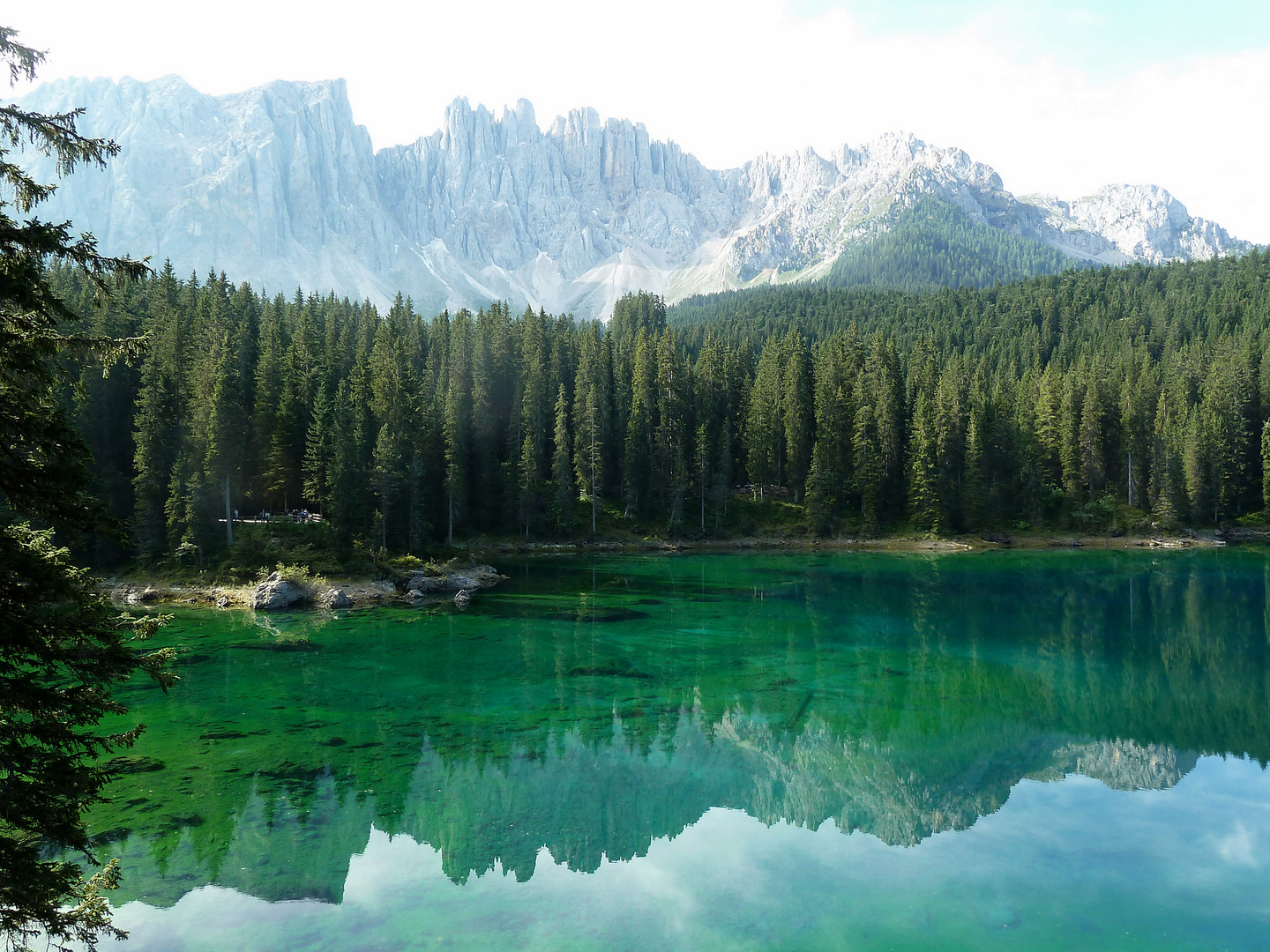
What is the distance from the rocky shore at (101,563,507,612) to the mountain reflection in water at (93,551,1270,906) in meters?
2.82

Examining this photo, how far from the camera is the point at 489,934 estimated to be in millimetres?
14039

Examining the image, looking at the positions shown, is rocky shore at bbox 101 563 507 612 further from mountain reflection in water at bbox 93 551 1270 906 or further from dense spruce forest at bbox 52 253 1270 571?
dense spruce forest at bbox 52 253 1270 571

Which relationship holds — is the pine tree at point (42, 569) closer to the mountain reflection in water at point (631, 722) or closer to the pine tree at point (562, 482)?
the mountain reflection in water at point (631, 722)

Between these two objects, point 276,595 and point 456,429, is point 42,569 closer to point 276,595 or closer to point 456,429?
point 276,595

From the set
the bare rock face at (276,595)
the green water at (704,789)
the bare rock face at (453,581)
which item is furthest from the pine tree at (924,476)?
the bare rock face at (276,595)

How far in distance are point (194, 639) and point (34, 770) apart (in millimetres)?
34776

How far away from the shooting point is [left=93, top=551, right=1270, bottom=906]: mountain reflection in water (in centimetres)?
1834

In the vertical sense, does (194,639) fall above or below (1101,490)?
below

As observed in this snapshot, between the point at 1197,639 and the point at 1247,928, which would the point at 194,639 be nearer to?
the point at 1247,928

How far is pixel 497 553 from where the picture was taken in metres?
71.8

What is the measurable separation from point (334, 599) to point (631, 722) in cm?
2927

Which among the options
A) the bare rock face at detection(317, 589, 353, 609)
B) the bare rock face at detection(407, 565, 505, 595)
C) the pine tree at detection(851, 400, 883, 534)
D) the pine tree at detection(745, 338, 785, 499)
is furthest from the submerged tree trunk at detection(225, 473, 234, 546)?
the pine tree at detection(851, 400, 883, 534)

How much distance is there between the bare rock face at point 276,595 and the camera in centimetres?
4731

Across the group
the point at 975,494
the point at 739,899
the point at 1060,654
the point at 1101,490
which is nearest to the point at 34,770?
the point at 739,899
